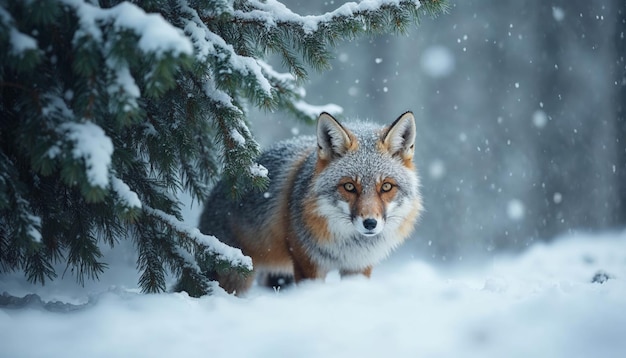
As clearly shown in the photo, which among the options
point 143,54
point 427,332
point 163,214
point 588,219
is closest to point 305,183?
point 163,214

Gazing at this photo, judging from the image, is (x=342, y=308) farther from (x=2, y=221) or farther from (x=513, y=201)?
(x=513, y=201)

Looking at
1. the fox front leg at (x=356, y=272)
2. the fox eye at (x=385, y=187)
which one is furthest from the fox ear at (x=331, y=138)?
the fox front leg at (x=356, y=272)

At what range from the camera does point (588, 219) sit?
49.1 ft

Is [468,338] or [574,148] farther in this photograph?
[574,148]

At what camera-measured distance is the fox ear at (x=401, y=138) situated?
395 cm

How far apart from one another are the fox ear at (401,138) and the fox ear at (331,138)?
322mm

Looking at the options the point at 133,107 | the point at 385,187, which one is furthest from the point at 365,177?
the point at 133,107

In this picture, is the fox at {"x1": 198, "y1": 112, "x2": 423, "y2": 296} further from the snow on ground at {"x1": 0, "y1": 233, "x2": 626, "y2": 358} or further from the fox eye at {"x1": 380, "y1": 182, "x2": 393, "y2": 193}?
the snow on ground at {"x1": 0, "y1": 233, "x2": 626, "y2": 358}

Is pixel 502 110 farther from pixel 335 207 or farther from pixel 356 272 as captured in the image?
pixel 335 207

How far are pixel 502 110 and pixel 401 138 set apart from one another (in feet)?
47.0

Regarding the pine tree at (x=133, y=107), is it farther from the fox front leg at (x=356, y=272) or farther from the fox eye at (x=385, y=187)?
the fox front leg at (x=356, y=272)

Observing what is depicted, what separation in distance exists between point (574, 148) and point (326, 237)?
561 inches

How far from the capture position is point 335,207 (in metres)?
3.87

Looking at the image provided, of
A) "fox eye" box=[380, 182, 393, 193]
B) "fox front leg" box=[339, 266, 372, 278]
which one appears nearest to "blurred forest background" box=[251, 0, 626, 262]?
"fox front leg" box=[339, 266, 372, 278]
